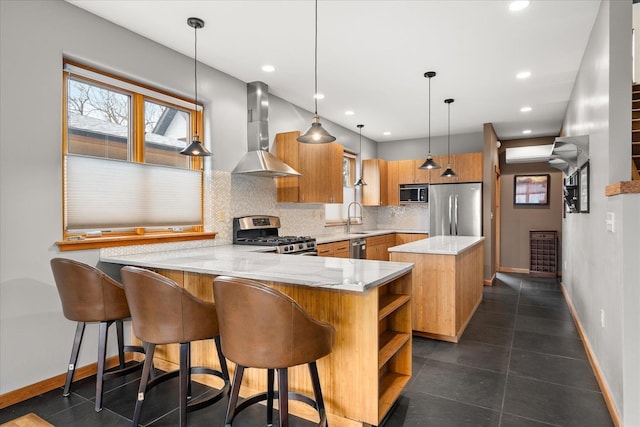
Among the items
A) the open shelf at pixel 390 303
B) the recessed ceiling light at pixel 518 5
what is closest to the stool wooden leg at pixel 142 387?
the open shelf at pixel 390 303

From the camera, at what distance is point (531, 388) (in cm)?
261

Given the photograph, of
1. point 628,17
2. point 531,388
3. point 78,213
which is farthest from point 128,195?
point 628,17

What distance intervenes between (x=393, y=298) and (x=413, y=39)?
2.37 meters

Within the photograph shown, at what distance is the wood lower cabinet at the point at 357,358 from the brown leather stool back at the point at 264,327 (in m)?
0.35

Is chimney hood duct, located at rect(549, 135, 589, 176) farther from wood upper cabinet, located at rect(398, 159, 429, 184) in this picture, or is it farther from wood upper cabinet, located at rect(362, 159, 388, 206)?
wood upper cabinet, located at rect(362, 159, 388, 206)

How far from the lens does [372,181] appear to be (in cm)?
731

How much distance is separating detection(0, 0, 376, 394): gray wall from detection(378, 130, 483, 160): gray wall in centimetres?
596

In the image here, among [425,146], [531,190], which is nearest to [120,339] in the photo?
[425,146]

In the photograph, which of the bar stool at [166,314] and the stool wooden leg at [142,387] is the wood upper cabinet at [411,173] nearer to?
the bar stool at [166,314]

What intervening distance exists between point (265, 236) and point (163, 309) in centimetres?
258

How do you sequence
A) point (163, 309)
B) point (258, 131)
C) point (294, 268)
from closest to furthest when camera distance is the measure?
point (163, 309), point (294, 268), point (258, 131)

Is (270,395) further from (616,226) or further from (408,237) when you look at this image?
(408,237)

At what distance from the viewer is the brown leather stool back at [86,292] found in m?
2.32

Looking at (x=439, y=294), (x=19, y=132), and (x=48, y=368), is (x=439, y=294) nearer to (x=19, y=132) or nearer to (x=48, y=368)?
(x=48, y=368)
